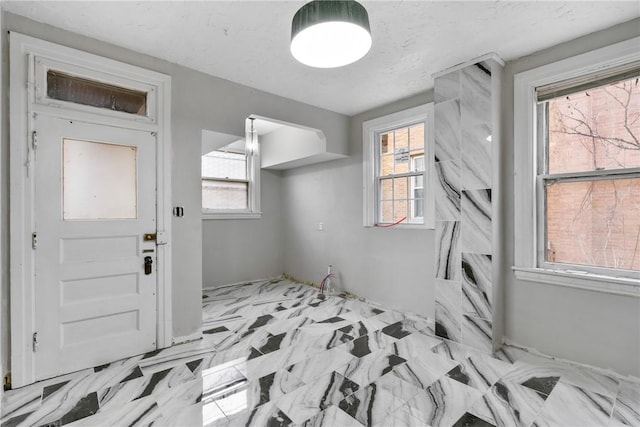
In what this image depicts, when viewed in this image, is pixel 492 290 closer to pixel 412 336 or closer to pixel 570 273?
pixel 570 273

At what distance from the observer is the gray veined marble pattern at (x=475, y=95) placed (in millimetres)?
2680

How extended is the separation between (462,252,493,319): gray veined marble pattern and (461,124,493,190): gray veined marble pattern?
659mm

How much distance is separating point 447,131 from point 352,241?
6.50 ft

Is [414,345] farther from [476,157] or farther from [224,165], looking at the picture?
[224,165]

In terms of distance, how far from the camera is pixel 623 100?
7.55 feet

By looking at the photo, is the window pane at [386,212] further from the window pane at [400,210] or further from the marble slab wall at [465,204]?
the marble slab wall at [465,204]

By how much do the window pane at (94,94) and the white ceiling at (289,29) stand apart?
0.36 meters

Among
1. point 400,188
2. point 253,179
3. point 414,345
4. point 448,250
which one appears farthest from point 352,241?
point 253,179

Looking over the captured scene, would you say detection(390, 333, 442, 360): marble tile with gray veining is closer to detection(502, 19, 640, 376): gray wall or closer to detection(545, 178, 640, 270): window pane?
detection(502, 19, 640, 376): gray wall

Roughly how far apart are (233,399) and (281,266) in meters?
3.73

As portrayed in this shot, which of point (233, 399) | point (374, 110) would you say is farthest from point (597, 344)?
point (374, 110)

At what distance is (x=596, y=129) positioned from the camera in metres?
2.43

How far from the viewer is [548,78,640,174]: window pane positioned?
2.27m

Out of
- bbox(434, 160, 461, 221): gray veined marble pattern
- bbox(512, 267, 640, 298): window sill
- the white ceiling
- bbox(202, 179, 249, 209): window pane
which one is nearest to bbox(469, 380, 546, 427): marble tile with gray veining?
bbox(512, 267, 640, 298): window sill
